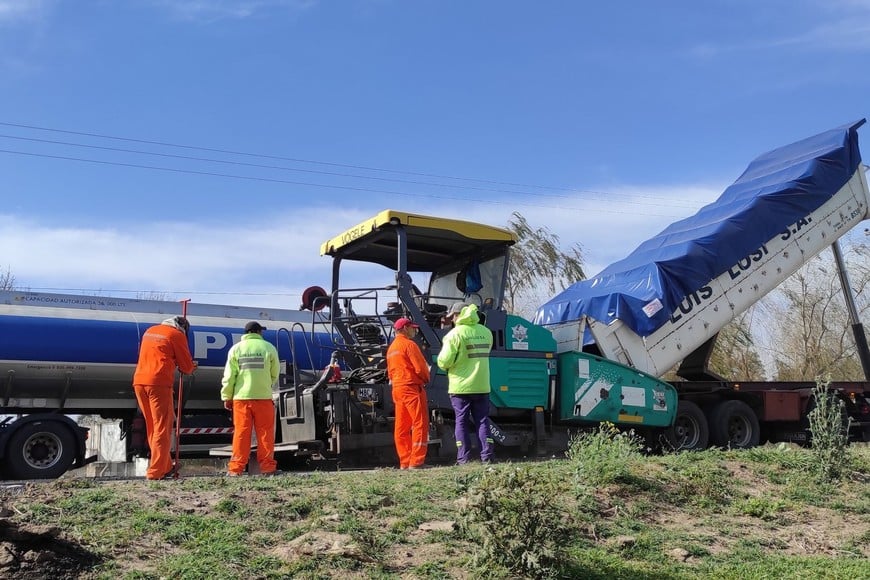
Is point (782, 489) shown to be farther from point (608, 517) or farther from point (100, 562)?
point (100, 562)

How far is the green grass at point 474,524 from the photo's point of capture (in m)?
4.47

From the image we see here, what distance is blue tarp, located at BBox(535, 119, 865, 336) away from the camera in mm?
11125

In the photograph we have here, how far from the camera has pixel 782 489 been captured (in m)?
6.85

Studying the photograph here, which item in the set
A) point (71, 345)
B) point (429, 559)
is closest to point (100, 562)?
point (429, 559)

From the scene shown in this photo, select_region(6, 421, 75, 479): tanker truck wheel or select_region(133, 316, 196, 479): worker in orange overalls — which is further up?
select_region(133, 316, 196, 479): worker in orange overalls

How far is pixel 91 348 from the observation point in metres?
12.4

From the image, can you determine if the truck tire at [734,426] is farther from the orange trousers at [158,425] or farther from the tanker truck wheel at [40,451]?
the tanker truck wheel at [40,451]

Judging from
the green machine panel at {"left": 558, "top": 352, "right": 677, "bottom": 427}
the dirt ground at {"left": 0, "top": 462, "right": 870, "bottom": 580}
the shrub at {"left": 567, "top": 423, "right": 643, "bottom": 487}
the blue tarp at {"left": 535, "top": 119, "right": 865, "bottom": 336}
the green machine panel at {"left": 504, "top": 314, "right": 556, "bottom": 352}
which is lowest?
the dirt ground at {"left": 0, "top": 462, "right": 870, "bottom": 580}

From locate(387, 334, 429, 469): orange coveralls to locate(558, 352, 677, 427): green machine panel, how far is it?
2.22m

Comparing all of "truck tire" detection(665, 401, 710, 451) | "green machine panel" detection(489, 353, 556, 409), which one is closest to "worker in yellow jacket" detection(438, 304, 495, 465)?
"green machine panel" detection(489, 353, 556, 409)

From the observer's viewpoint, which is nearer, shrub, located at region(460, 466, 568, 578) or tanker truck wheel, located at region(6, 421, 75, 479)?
shrub, located at region(460, 466, 568, 578)

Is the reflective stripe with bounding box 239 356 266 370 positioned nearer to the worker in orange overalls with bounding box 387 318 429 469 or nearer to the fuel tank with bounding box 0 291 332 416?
the worker in orange overalls with bounding box 387 318 429 469

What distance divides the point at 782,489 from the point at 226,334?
959cm

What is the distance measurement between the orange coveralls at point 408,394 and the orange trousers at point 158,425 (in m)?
2.28
